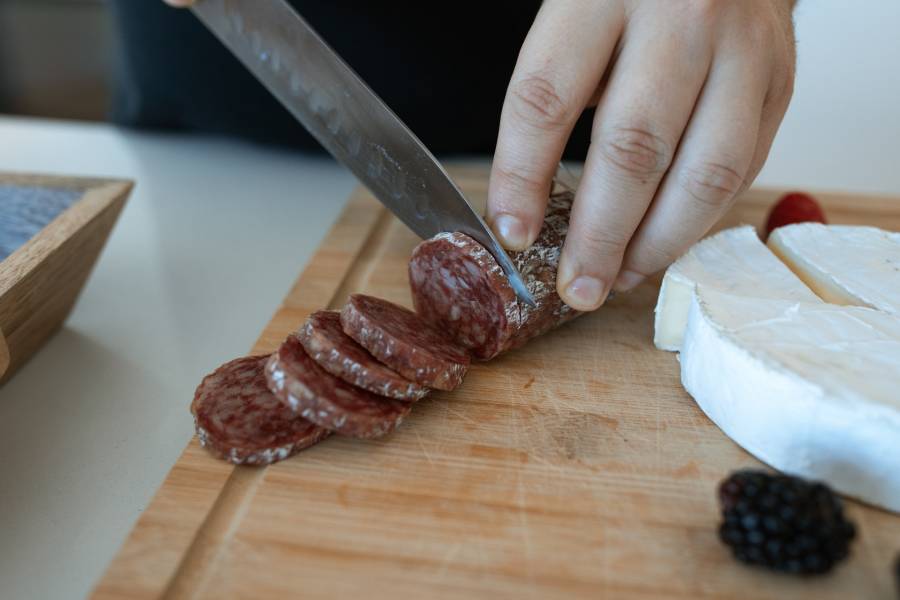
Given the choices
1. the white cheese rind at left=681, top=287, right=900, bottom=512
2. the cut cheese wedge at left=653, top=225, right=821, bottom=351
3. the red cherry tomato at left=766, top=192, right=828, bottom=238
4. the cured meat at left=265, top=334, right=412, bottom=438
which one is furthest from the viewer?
the red cherry tomato at left=766, top=192, right=828, bottom=238

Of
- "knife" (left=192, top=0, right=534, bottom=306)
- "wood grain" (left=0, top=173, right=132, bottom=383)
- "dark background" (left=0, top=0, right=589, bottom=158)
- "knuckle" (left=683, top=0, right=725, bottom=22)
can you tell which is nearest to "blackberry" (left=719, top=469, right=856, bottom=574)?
"knife" (left=192, top=0, right=534, bottom=306)

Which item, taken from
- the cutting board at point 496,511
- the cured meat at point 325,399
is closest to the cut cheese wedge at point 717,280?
the cutting board at point 496,511

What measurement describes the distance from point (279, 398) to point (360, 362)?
0.20 meters

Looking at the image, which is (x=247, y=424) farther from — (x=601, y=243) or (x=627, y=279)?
(x=627, y=279)

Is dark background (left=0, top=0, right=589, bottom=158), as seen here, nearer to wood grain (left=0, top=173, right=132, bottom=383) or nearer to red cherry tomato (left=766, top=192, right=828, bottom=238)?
red cherry tomato (left=766, top=192, right=828, bottom=238)

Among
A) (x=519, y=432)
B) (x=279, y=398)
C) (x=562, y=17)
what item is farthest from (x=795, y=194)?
(x=279, y=398)

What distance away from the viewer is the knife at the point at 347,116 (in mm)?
2223

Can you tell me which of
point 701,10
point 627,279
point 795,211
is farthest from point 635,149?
point 795,211

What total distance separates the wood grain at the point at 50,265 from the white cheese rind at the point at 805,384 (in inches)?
66.8

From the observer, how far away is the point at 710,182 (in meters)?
1.96

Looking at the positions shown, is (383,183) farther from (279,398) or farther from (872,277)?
(872,277)

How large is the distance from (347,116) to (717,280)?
1.17 metres

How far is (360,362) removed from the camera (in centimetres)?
187

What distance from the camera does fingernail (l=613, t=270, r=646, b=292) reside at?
224 centimetres
